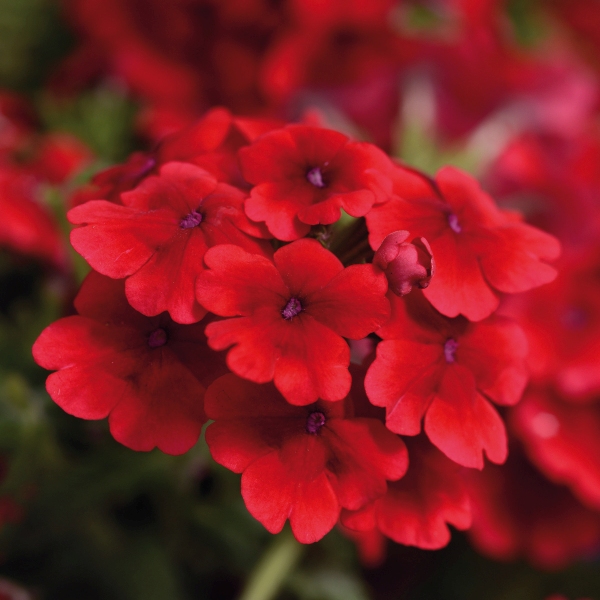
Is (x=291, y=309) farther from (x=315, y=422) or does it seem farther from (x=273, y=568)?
(x=273, y=568)

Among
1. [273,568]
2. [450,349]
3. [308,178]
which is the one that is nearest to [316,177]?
[308,178]

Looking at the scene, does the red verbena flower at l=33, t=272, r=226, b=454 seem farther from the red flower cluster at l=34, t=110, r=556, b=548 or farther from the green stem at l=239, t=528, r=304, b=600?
the green stem at l=239, t=528, r=304, b=600

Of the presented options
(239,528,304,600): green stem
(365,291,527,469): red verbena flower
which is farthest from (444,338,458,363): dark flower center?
(239,528,304,600): green stem

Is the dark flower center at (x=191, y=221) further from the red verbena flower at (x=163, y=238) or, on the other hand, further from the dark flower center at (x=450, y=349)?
the dark flower center at (x=450, y=349)

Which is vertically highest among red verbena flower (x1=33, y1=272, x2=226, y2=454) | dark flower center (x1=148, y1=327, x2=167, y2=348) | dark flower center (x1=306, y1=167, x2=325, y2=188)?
dark flower center (x1=306, y1=167, x2=325, y2=188)

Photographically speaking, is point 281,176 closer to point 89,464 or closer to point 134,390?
point 134,390

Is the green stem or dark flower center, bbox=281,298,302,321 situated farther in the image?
the green stem

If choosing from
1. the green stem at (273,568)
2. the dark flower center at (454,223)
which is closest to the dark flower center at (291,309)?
the dark flower center at (454,223)
